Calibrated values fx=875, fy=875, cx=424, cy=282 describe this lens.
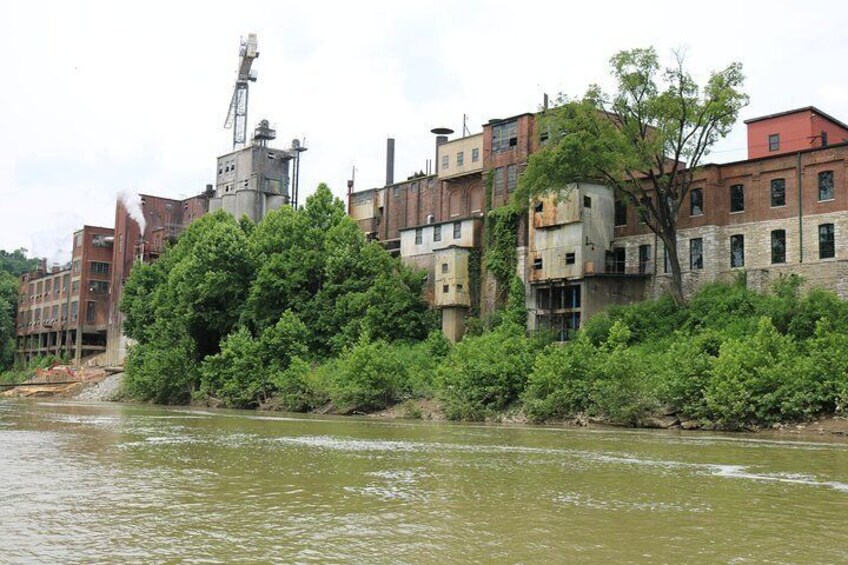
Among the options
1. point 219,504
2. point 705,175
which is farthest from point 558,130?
point 219,504

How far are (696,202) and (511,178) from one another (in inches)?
541

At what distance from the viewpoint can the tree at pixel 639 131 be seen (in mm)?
49031

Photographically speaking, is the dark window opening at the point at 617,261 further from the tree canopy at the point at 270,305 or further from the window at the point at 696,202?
the tree canopy at the point at 270,305

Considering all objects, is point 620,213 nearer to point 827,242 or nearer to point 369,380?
point 827,242

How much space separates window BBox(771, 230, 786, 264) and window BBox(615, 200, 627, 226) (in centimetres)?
1046

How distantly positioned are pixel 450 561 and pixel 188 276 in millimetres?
60273

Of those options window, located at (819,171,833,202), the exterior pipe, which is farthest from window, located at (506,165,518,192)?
window, located at (819,171,833,202)

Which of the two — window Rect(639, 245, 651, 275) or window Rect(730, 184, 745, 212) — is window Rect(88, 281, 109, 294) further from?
window Rect(730, 184, 745, 212)

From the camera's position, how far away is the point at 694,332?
4831 cm

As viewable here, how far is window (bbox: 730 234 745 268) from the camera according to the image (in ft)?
174

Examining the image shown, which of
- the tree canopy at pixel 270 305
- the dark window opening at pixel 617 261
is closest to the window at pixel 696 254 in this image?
the dark window opening at pixel 617 261

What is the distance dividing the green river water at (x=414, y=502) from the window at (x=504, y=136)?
38.7 meters

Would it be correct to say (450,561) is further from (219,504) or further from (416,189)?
(416,189)

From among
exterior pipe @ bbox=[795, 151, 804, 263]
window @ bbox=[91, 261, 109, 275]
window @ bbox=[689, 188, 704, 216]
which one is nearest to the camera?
exterior pipe @ bbox=[795, 151, 804, 263]
